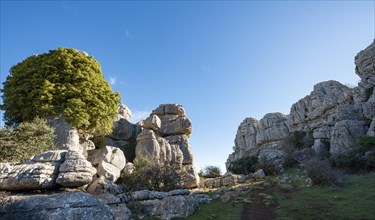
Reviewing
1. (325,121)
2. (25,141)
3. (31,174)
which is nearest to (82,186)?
(31,174)

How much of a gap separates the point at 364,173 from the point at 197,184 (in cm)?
1490

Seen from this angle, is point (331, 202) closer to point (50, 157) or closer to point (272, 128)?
point (50, 157)

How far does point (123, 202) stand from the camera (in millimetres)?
15477

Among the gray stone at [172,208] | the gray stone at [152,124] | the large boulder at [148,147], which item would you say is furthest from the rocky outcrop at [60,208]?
the gray stone at [152,124]

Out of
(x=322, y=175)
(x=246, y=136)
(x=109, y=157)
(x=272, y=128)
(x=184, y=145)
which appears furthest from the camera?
(x=246, y=136)

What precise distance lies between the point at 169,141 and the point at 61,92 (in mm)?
13126

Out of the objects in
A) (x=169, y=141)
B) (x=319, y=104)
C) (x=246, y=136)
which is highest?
(x=319, y=104)

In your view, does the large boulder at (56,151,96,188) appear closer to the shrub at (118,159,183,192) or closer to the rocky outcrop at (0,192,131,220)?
the rocky outcrop at (0,192,131,220)

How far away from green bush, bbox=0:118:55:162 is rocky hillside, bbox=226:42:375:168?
89.2 feet

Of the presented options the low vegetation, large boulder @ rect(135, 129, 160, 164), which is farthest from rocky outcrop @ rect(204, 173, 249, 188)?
the low vegetation

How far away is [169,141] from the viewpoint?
99.2 feet

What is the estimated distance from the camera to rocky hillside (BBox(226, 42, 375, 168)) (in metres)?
34.2

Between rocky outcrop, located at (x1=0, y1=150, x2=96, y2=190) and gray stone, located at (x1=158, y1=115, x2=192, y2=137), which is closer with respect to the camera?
rocky outcrop, located at (x1=0, y1=150, x2=96, y2=190)

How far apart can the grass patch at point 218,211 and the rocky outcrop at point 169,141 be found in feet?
26.1
